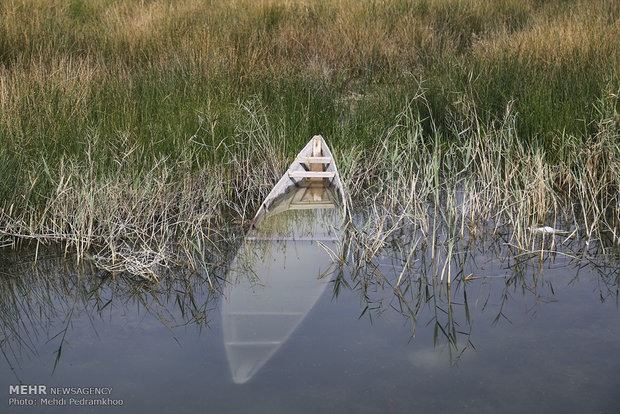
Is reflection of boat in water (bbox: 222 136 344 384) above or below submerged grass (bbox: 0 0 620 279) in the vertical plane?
below

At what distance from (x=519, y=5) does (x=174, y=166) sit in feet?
22.4

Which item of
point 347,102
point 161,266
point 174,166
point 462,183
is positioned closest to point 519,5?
point 347,102

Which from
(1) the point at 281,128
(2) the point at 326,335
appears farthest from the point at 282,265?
(1) the point at 281,128

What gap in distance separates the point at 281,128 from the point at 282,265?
6.40 feet

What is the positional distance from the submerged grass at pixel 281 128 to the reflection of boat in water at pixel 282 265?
220mm

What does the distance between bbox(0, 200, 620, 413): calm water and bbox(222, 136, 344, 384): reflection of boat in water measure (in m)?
0.01

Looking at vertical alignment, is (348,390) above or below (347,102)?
below

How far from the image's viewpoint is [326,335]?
3.78 meters

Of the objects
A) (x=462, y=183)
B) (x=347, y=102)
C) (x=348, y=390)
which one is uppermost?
(x=347, y=102)

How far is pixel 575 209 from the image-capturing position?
218 inches

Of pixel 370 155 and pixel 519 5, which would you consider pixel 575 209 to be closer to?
pixel 370 155

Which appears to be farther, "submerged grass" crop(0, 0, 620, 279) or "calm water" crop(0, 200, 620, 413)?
"submerged grass" crop(0, 0, 620, 279)

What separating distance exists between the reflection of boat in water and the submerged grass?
22 centimetres

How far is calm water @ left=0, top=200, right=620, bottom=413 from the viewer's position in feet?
10.6
